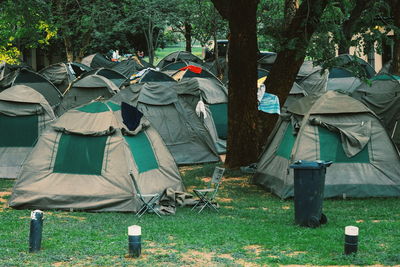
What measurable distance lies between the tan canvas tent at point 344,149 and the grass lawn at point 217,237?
0.35m

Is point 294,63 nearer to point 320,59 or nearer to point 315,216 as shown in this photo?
point 320,59

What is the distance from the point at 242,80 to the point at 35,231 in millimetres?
8383

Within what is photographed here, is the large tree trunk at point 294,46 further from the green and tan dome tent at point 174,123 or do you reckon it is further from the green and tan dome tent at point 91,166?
the green and tan dome tent at point 91,166

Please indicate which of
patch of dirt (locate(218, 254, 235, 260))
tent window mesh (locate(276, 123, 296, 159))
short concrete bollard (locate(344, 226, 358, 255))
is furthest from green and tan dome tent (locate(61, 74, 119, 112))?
short concrete bollard (locate(344, 226, 358, 255))

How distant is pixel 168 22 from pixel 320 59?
19855 millimetres

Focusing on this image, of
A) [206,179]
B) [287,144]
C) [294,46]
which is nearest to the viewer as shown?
[287,144]

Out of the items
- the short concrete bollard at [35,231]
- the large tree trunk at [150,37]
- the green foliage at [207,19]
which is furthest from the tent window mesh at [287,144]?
the large tree trunk at [150,37]

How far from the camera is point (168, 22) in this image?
34.9 meters

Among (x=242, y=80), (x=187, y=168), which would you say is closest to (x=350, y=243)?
(x=242, y=80)

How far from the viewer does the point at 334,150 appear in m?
13.7

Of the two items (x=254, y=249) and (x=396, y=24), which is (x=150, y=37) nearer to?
(x=396, y=24)

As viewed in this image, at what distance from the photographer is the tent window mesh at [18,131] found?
16.6 metres

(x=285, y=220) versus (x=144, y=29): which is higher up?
(x=144, y=29)

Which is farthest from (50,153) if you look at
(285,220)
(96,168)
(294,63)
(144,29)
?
(144,29)
